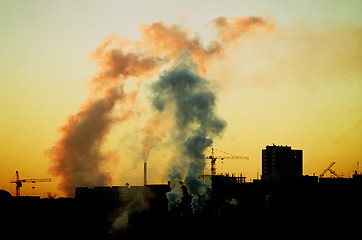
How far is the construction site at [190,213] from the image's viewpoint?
126188 mm

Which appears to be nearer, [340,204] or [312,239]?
[312,239]

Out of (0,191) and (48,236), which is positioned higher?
(0,191)

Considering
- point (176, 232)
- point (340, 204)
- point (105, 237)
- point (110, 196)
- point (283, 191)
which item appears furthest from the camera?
point (110, 196)

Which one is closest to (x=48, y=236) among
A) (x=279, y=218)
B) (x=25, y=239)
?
(x=25, y=239)

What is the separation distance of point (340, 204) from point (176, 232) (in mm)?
47204

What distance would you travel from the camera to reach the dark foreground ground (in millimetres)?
125125

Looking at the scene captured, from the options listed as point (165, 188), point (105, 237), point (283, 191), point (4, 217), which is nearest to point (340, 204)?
point (283, 191)

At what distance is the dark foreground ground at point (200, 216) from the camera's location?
125125 millimetres

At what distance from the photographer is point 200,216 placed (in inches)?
4936

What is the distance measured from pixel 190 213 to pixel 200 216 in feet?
7.55

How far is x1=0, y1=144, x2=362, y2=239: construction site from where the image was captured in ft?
414

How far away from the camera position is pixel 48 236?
426 ft

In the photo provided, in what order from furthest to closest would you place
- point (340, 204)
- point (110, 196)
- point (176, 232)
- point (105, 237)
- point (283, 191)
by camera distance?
point (110, 196) < point (283, 191) < point (340, 204) < point (105, 237) < point (176, 232)

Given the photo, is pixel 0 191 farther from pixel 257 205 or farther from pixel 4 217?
pixel 257 205
